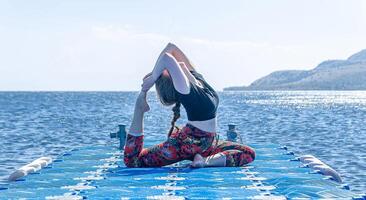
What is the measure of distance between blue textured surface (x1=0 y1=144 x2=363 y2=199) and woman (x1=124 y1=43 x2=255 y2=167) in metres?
0.23

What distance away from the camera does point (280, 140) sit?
37.2m

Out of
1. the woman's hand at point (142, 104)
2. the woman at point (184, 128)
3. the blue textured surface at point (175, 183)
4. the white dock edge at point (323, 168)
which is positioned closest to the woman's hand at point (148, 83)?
the woman at point (184, 128)

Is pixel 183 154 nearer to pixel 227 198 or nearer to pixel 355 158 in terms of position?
pixel 227 198

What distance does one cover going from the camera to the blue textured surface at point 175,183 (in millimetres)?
7887

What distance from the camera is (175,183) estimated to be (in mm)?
8773

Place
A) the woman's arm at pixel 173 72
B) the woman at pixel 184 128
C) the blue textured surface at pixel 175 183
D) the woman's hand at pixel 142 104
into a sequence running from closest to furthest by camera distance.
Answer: the blue textured surface at pixel 175 183
the woman's arm at pixel 173 72
the woman at pixel 184 128
the woman's hand at pixel 142 104

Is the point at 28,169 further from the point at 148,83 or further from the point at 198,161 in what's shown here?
the point at 198,161

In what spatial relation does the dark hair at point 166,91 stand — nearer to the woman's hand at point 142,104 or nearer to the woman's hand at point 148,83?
the woman's hand at point 148,83

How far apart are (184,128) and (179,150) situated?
0.39 metres

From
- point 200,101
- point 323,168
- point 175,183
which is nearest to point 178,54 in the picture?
point 200,101

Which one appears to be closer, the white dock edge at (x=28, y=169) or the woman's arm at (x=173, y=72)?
the woman's arm at (x=173, y=72)

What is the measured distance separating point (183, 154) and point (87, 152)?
3.93 m

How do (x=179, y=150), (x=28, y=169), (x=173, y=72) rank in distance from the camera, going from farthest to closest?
(x=28, y=169) < (x=179, y=150) < (x=173, y=72)

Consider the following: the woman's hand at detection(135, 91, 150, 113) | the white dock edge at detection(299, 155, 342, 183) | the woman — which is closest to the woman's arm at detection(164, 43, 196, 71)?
the woman
